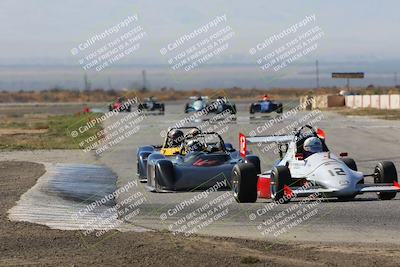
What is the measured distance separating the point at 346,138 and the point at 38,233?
87.7 feet

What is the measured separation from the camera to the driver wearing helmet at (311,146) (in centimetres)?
1761

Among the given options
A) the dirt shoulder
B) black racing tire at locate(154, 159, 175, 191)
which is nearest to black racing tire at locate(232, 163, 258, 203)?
black racing tire at locate(154, 159, 175, 191)

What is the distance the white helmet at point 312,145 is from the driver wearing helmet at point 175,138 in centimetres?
557

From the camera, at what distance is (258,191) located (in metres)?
17.8

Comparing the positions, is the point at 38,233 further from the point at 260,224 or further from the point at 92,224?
the point at 260,224

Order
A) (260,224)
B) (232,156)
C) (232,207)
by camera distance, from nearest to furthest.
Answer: (260,224) < (232,207) < (232,156)

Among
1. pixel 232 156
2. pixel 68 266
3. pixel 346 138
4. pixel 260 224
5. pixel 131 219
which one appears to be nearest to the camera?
pixel 68 266

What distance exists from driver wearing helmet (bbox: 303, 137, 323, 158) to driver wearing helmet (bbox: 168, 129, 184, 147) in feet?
18.2

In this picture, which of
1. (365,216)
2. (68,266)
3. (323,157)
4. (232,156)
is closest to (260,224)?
(365,216)

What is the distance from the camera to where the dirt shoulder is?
10.9 m

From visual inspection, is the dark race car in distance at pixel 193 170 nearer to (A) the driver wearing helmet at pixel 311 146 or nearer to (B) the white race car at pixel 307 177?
(B) the white race car at pixel 307 177

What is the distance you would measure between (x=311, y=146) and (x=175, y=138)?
5932 millimetres

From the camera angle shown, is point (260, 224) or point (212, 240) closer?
point (212, 240)

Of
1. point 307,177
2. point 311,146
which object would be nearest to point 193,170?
point 311,146
